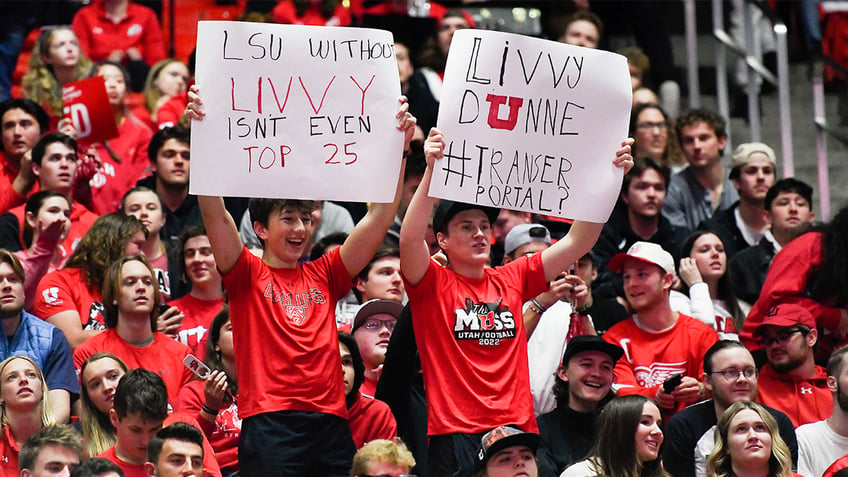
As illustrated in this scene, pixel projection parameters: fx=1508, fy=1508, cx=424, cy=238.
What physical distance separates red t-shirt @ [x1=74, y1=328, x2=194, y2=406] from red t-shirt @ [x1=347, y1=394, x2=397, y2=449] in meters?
1.05

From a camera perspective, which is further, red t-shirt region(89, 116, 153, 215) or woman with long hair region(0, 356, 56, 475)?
red t-shirt region(89, 116, 153, 215)

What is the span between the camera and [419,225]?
6.20m

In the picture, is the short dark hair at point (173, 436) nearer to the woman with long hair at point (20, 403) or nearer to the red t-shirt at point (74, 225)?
the woman with long hair at point (20, 403)

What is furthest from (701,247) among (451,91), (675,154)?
(451,91)

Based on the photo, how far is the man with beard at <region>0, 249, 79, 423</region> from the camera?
725 cm

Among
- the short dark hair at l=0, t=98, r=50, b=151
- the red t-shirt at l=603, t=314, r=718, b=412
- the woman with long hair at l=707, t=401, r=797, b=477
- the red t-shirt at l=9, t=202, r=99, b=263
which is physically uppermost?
the short dark hair at l=0, t=98, r=50, b=151

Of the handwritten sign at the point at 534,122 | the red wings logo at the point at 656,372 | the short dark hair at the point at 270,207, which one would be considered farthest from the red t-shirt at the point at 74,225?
the red wings logo at the point at 656,372

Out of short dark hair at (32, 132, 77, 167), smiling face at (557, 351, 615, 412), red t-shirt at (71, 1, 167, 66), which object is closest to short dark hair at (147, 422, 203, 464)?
smiling face at (557, 351, 615, 412)

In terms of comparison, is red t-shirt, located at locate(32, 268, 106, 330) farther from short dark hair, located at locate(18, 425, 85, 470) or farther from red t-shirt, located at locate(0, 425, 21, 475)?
short dark hair, located at locate(18, 425, 85, 470)

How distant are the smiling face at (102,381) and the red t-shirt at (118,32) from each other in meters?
5.70

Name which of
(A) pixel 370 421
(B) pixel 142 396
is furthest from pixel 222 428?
(A) pixel 370 421

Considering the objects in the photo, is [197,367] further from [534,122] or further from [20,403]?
[534,122]

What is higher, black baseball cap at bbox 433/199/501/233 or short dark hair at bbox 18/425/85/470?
black baseball cap at bbox 433/199/501/233

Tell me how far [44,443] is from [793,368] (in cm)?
386
